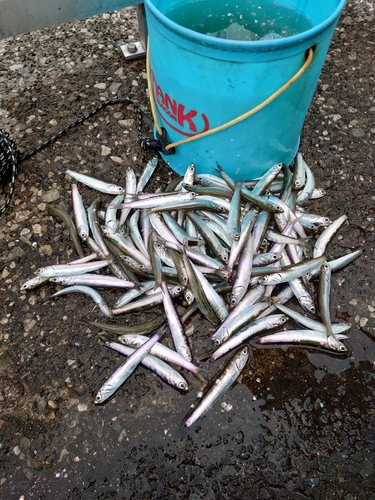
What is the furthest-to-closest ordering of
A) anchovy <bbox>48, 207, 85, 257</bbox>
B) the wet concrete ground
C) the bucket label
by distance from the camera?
anchovy <bbox>48, 207, 85, 257</bbox> → the bucket label → the wet concrete ground

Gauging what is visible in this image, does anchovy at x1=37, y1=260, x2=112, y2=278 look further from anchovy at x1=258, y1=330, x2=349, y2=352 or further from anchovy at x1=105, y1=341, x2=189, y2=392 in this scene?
anchovy at x1=258, y1=330, x2=349, y2=352

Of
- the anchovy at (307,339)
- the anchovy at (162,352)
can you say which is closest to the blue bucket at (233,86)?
the anchovy at (307,339)

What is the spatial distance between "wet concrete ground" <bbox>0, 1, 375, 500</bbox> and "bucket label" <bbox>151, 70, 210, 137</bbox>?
0.65 metres

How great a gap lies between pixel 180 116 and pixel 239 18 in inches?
35.7

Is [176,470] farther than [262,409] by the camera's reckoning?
No

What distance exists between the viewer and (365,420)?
2387 millimetres

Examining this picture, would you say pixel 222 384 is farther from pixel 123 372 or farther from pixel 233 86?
pixel 233 86

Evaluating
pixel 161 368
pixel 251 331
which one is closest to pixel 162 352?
pixel 161 368

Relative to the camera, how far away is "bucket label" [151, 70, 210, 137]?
2604 millimetres

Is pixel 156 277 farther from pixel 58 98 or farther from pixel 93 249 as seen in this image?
pixel 58 98

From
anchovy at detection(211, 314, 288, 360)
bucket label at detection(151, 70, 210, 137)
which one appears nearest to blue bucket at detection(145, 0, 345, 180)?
bucket label at detection(151, 70, 210, 137)

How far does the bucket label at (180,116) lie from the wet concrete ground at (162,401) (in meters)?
0.65

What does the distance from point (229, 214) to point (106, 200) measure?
1083 mm

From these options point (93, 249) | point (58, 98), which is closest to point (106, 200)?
point (93, 249)
